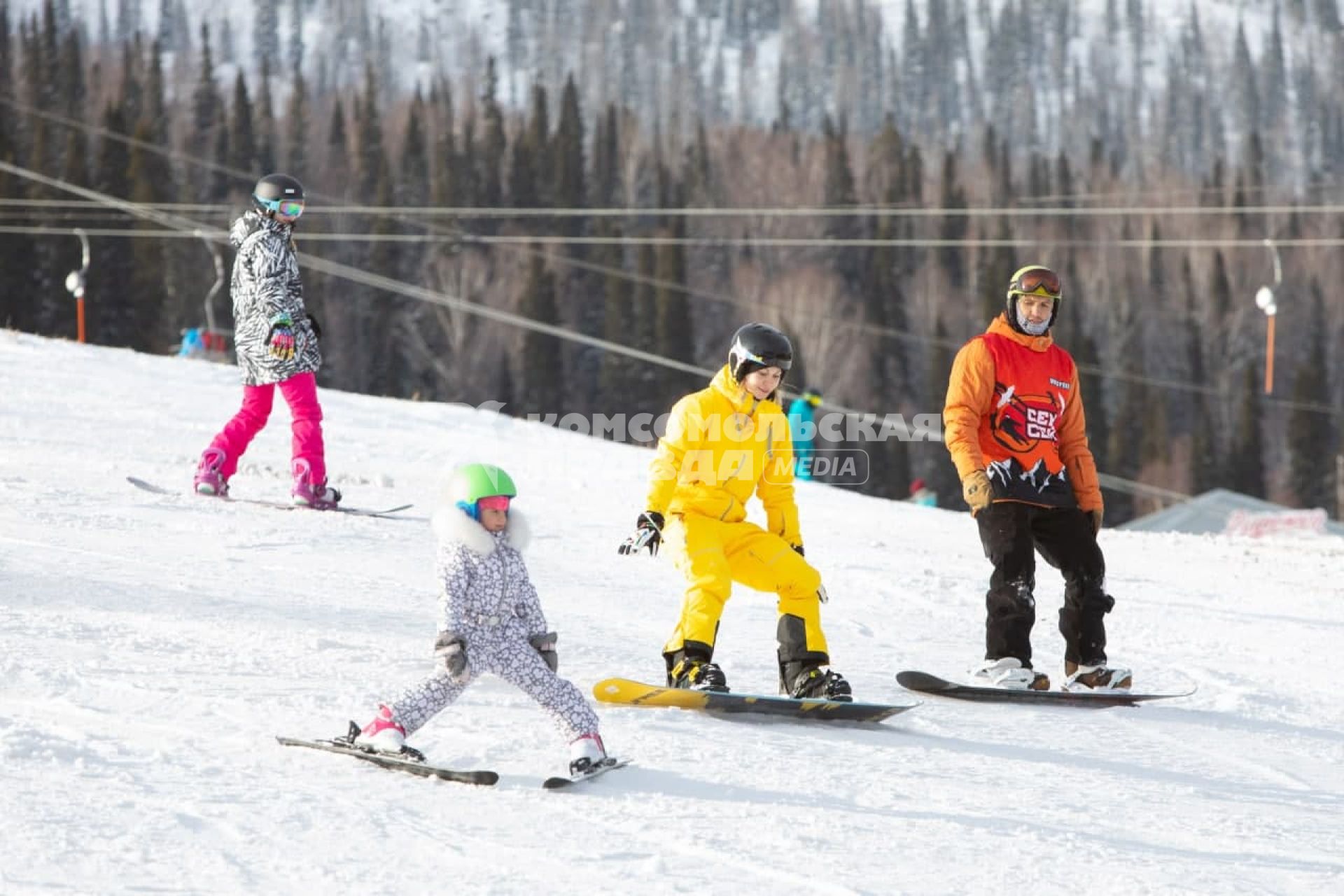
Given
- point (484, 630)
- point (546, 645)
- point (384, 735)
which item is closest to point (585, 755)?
point (546, 645)

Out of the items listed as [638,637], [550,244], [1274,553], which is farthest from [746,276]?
[638,637]

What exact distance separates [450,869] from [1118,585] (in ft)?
23.3

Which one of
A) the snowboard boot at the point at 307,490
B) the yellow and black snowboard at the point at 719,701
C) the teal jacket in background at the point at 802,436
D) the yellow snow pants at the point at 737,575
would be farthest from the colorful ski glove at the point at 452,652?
the teal jacket in background at the point at 802,436

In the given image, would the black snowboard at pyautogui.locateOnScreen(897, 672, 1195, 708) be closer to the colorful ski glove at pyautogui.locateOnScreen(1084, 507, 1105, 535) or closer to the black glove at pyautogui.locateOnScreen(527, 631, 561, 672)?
the colorful ski glove at pyautogui.locateOnScreen(1084, 507, 1105, 535)

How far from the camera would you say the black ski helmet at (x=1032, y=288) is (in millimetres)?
6211

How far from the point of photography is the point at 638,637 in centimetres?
675

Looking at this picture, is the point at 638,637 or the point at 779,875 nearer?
the point at 779,875

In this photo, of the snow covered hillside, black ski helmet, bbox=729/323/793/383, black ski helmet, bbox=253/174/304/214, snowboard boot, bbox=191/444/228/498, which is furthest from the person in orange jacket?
snowboard boot, bbox=191/444/228/498

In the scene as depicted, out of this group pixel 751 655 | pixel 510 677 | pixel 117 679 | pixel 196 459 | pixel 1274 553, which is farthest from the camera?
pixel 1274 553

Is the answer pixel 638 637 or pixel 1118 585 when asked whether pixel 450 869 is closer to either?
pixel 638 637

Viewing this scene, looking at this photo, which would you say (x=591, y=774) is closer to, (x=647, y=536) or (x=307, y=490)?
(x=647, y=536)

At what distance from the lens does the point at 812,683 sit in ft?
18.0

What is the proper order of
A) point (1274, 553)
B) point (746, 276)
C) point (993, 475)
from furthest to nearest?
point (746, 276)
point (1274, 553)
point (993, 475)

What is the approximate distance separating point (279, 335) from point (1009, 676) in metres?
4.46
